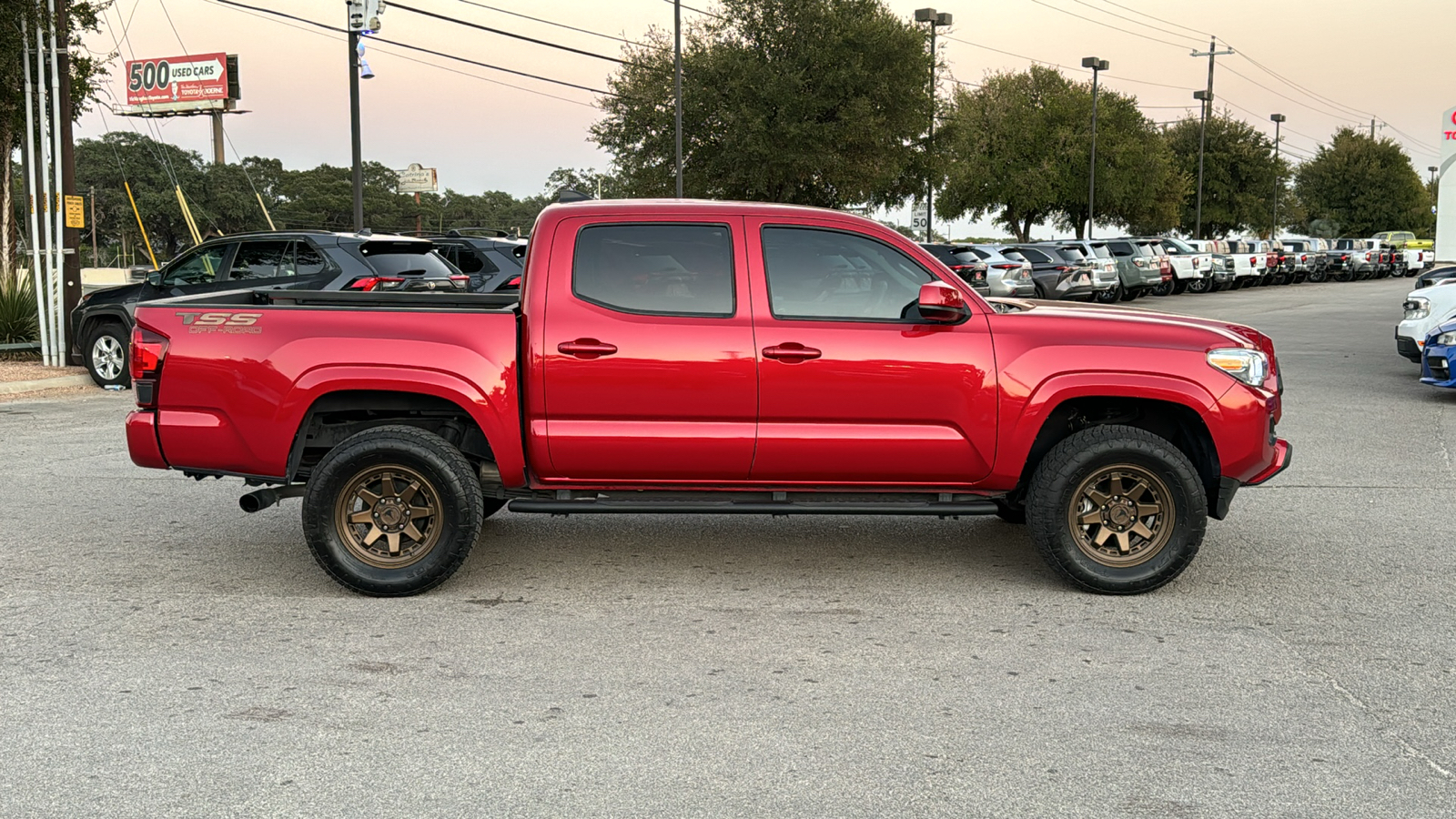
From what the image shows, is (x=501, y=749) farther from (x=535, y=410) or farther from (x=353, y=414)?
(x=353, y=414)

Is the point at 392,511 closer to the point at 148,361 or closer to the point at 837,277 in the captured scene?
the point at 148,361

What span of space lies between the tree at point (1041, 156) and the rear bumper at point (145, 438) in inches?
2226

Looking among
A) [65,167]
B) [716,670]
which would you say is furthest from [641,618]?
[65,167]

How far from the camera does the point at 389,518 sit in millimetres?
6172

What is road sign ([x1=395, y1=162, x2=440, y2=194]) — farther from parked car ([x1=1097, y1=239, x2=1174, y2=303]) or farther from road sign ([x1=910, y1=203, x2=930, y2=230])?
parked car ([x1=1097, y1=239, x2=1174, y2=303])

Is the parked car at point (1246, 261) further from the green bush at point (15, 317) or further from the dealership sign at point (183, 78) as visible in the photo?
the dealership sign at point (183, 78)

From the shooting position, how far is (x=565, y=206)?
6.33m

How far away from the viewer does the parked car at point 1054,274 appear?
31781 millimetres

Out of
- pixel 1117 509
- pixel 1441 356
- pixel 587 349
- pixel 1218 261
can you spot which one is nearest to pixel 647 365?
pixel 587 349

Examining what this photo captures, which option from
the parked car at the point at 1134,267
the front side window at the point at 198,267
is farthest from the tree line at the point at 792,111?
the front side window at the point at 198,267

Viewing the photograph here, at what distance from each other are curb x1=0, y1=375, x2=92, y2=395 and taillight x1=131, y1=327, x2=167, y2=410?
1031 centimetres

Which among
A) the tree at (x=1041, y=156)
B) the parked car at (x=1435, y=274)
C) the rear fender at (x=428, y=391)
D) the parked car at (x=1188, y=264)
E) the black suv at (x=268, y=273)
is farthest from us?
the tree at (x=1041, y=156)

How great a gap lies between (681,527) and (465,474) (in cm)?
191

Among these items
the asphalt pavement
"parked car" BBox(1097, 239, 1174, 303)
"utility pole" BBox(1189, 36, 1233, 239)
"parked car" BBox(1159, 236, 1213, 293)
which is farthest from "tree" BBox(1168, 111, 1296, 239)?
the asphalt pavement
